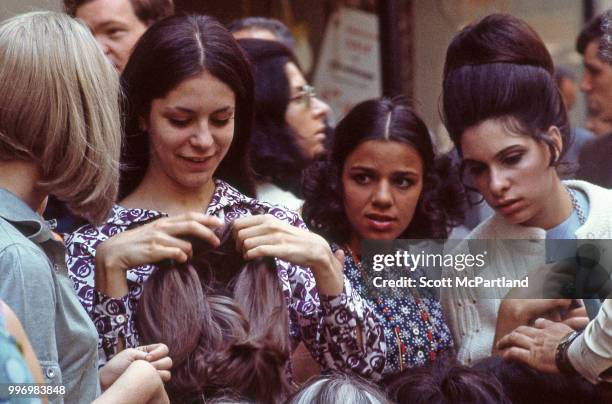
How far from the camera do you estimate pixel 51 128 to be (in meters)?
1.86

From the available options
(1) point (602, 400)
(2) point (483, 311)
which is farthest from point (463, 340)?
(1) point (602, 400)

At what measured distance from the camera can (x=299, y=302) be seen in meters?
2.41

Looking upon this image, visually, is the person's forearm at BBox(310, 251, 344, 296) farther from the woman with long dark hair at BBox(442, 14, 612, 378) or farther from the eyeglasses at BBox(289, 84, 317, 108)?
the eyeglasses at BBox(289, 84, 317, 108)

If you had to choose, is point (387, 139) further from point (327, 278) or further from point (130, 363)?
point (130, 363)

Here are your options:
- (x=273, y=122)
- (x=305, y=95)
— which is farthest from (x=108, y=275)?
(x=305, y=95)

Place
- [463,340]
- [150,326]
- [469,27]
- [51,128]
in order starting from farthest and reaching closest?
[469,27] < [463,340] < [150,326] < [51,128]

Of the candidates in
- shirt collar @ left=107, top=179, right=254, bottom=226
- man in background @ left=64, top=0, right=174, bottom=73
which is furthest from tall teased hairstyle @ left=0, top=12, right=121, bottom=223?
man in background @ left=64, top=0, right=174, bottom=73

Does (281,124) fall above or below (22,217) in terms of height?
below

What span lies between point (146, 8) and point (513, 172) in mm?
1001

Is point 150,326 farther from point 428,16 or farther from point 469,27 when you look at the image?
point 428,16

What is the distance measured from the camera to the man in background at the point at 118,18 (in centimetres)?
281

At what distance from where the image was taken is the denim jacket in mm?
1737

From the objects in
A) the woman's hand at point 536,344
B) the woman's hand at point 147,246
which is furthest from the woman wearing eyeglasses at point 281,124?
the woman's hand at point 536,344

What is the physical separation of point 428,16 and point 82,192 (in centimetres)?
162
